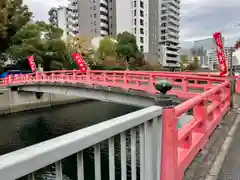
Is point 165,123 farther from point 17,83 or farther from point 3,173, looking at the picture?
point 17,83

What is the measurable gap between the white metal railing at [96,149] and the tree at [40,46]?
28.8 metres

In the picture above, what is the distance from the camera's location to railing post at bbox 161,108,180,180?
2.34 m

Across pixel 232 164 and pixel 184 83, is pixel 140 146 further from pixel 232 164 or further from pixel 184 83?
pixel 184 83

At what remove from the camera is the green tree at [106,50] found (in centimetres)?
4122

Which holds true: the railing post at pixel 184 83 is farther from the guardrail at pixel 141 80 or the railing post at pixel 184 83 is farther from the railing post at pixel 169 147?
the railing post at pixel 169 147

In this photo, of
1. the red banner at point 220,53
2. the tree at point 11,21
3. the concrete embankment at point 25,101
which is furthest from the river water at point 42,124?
the tree at point 11,21

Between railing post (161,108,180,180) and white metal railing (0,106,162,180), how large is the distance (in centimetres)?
11

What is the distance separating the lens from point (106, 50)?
135 ft

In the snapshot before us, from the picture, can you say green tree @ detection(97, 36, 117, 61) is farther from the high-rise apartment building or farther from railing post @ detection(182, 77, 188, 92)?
railing post @ detection(182, 77, 188, 92)

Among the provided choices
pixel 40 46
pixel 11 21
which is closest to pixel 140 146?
pixel 11 21

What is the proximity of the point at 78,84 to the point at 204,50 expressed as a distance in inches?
5387

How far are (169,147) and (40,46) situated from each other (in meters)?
31.1

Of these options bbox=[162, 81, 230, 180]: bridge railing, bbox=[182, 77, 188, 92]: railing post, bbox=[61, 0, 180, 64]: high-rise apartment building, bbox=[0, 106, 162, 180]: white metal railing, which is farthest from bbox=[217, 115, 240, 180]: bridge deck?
bbox=[61, 0, 180, 64]: high-rise apartment building

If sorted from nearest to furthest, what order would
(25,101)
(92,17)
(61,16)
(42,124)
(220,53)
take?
(220,53) → (42,124) → (25,101) → (92,17) → (61,16)
